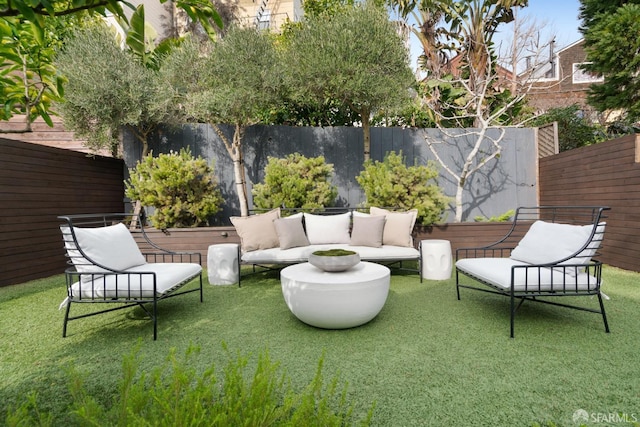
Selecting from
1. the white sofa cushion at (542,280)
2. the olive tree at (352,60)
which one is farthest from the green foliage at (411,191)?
the white sofa cushion at (542,280)

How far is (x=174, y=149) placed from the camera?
6.39 metres

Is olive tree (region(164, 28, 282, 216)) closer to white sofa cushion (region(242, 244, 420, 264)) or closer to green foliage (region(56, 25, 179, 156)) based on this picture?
green foliage (region(56, 25, 179, 156))

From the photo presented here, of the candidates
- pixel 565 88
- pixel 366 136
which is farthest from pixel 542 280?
pixel 565 88

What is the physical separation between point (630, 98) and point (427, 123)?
3807 millimetres

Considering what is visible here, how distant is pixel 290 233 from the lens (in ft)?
15.0

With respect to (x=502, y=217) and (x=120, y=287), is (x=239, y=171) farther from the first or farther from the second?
(x=502, y=217)

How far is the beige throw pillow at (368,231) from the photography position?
4617 mm

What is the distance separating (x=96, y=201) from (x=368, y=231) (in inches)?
184

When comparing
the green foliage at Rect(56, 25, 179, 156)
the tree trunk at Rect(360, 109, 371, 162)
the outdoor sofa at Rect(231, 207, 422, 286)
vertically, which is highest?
the green foliage at Rect(56, 25, 179, 156)

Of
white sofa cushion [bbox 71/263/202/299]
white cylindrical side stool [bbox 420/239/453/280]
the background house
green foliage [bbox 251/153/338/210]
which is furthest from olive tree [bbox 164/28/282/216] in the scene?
the background house

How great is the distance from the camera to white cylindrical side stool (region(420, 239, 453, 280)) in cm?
446

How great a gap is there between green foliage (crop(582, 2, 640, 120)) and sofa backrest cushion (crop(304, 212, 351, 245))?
5.98 metres

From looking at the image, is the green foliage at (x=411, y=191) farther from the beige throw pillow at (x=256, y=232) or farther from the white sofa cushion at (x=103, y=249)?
the white sofa cushion at (x=103, y=249)

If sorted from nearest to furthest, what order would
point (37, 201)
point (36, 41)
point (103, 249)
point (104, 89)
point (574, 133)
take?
point (36, 41)
point (103, 249)
point (37, 201)
point (104, 89)
point (574, 133)
